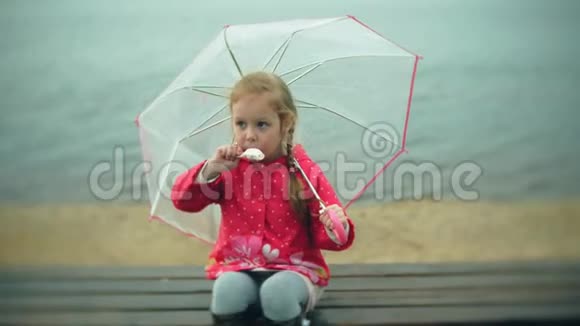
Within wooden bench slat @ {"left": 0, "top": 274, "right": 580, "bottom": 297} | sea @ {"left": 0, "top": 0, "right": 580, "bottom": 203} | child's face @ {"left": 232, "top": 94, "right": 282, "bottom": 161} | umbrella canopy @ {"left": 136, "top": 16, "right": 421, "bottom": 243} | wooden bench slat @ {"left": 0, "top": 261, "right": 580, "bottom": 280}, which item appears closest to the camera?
child's face @ {"left": 232, "top": 94, "right": 282, "bottom": 161}

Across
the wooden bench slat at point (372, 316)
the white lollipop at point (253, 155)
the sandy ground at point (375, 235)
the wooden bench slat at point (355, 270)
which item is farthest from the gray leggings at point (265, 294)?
the sandy ground at point (375, 235)

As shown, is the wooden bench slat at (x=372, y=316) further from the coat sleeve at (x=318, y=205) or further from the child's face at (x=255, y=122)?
the child's face at (x=255, y=122)

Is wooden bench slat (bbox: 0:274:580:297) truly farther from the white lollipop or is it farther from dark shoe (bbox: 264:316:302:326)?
the white lollipop

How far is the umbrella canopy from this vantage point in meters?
1.77

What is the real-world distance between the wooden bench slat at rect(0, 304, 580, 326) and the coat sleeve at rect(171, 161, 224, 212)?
1.04ft

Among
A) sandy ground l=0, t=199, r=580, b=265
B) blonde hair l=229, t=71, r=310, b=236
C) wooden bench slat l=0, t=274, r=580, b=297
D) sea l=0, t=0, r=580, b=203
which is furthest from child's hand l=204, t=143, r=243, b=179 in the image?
sea l=0, t=0, r=580, b=203

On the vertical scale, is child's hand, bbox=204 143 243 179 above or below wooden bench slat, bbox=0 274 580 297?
above

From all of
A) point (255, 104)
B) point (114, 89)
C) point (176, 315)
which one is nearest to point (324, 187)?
point (255, 104)

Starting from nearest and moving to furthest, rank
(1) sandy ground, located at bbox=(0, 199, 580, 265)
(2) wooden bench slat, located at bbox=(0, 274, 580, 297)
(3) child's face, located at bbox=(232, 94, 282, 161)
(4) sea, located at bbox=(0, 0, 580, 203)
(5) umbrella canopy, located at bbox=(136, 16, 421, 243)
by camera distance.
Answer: (3) child's face, located at bbox=(232, 94, 282, 161) → (5) umbrella canopy, located at bbox=(136, 16, 421, 243) → (2) wooden bench slat, located at bbox=(0, 274, 580, 297) → (1) sandy ground, located at bbox=(0, 199, 580, 265) → (4) sea, located at bbox=(0, 0, 580, 203)

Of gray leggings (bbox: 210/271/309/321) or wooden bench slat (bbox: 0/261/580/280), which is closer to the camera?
gray leggings (bbox: 210/271/309/321)

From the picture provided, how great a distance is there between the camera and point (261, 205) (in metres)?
1.73

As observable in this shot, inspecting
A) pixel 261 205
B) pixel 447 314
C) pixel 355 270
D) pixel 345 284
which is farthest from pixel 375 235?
pixel 261 205

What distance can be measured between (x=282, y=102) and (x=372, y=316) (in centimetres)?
65

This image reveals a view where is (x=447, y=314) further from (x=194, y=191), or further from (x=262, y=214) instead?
(x=194, y=191)
